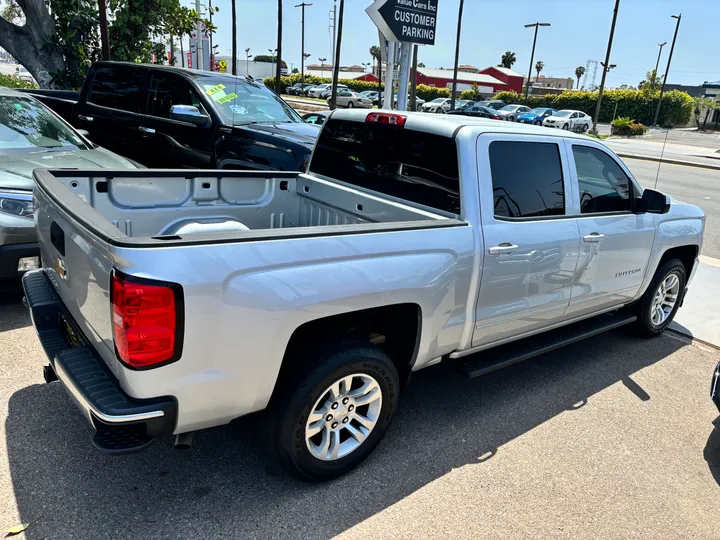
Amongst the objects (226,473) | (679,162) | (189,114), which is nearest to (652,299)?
(226,473)

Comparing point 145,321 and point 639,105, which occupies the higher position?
point 639,105

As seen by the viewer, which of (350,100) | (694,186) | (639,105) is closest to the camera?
(694,186)

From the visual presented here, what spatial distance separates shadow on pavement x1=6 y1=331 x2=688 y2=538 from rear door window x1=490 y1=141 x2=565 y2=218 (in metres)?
1.35

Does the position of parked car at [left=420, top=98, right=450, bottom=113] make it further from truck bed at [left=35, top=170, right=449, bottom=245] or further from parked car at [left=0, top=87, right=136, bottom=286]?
truck bed at [left=35, top=170, right=449, bottom=245]

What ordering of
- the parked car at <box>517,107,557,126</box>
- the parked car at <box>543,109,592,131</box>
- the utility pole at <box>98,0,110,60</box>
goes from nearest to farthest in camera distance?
A: the utility pole at <box>98,0,110,60</box>, the parked car at <box>543,109,592,131</box>, the parked car at <box>517,107,557,126</box>

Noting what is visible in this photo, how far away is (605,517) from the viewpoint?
9.49 ft

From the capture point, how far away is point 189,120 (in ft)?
23.7

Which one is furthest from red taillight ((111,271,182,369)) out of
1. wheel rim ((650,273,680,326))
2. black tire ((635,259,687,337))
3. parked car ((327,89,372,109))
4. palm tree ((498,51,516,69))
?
palm tree ((498,51,516,69))

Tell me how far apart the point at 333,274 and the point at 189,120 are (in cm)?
541

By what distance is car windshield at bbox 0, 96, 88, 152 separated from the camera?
18.3 feet

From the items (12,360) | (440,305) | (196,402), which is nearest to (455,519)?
(440,305)

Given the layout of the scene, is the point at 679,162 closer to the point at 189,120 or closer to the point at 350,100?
the point at 189,120

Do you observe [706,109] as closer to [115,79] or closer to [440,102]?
[440,102]

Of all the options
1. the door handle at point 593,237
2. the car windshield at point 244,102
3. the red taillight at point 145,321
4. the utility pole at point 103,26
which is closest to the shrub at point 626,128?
the utility pole at point 103,26
